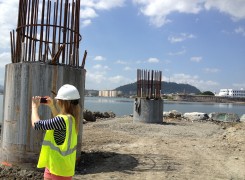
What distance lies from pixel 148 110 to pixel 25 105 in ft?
41.5

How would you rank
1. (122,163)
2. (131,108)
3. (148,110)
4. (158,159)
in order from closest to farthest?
(122,163) → (158,159) → (148,110) → (131,108)

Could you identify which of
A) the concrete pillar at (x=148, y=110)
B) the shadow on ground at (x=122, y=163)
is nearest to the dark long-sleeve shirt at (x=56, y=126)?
the shadow on ground at (x=122, y=163)

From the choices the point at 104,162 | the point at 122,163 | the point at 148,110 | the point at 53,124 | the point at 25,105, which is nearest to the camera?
the point at 53,124

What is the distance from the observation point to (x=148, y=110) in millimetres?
19891

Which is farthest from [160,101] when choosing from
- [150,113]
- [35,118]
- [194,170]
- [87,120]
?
[35,118]

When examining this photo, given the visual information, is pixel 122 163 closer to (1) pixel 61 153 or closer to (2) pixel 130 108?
(1) pixel 61 153

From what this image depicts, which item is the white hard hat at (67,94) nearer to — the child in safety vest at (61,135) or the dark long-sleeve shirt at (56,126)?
the child in safety vest at (61,135)

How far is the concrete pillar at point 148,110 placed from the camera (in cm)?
1988

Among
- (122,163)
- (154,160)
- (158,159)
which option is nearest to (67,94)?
(122,163)

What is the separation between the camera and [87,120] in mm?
22781

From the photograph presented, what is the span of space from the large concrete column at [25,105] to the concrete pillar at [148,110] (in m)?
12.2

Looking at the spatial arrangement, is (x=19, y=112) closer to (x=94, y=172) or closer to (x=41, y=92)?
(x=41, y=92)

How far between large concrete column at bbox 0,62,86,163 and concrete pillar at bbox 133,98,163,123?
12249 millimetres

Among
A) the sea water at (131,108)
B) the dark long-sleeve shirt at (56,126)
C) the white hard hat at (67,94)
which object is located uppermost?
the white hard hat at (67,94)
